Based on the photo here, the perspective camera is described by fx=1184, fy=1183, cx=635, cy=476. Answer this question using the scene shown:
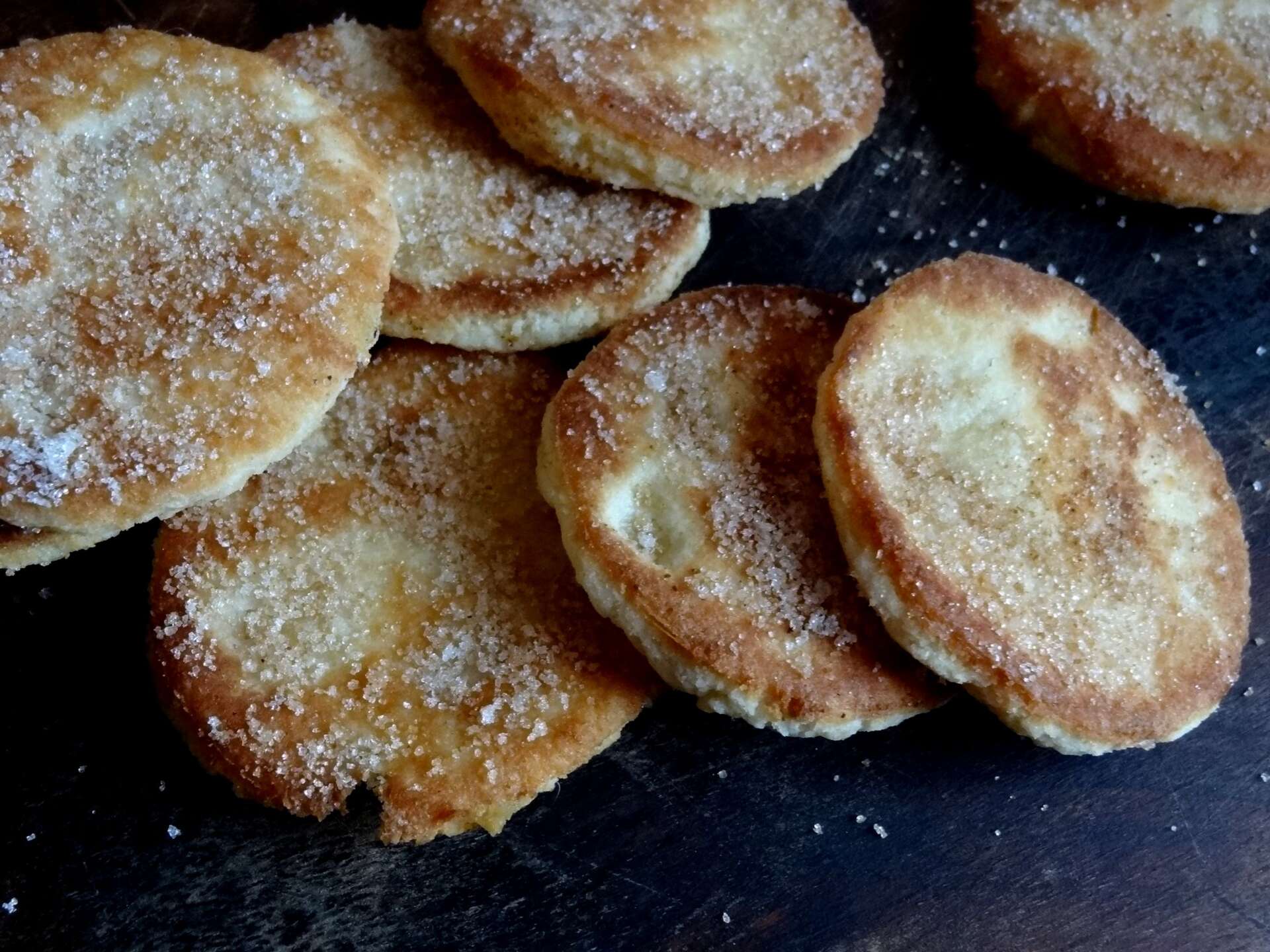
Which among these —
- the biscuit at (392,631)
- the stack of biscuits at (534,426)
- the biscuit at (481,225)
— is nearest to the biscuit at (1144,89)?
the stack of biscuits at (534,426)

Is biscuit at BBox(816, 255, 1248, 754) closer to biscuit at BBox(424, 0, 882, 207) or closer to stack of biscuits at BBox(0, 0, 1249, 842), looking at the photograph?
stack of biscuits at BBox(0, 0, 1249, 842)

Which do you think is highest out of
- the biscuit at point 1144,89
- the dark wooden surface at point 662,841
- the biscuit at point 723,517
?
the biscuit at point 1144,89

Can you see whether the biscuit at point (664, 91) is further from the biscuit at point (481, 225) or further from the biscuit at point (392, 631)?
the biscuit at point (392, 631)

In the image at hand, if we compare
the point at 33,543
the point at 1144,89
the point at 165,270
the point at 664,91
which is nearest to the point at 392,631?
the point at 33,543

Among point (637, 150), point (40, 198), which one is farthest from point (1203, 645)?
point (40, 198)

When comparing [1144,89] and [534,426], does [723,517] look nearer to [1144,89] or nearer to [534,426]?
[534,426]

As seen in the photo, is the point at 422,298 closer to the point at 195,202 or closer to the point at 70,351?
the point at 195,202
